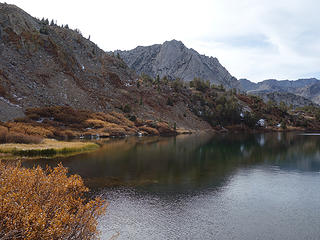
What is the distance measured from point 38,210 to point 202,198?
1975 centimetres

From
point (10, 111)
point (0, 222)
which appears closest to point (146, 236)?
point (0, 222)

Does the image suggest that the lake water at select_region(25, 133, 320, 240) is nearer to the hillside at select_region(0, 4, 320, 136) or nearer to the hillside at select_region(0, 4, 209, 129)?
the hillside at select_region(0, 4, 320, 136)

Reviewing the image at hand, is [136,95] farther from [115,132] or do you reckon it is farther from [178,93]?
[115,132]

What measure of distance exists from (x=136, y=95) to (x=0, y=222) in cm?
13916

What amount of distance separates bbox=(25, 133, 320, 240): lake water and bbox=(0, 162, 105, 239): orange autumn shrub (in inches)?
259

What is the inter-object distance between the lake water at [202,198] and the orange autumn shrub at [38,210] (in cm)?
659

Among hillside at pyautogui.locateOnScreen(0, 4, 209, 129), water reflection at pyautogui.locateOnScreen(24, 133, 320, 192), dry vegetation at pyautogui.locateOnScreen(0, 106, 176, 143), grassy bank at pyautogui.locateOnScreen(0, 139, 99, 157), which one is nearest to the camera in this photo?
water reflection at pyautogui.locateOnScreen(24, 133, 320, 192)

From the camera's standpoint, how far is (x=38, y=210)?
11992mm

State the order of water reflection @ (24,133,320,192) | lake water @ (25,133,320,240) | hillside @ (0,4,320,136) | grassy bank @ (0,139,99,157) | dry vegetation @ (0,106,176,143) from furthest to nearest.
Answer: hillside @ (0,4,320,136), dry vegetation @ (0,106,176,143), grassy bank @ (0,139,99,157), water reflection @ (24,133,320,192), lake water @ (25,133,320,240)

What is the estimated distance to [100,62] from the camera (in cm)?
15800

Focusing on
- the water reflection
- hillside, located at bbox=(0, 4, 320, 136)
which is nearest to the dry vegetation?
hillside, located at bbox=(0, 4, 320, 136)

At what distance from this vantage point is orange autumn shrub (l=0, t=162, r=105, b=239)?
35.6 ft

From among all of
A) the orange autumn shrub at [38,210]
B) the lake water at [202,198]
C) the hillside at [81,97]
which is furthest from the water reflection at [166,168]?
the hillside at [81,97]

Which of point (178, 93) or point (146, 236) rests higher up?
point (178, 93)
